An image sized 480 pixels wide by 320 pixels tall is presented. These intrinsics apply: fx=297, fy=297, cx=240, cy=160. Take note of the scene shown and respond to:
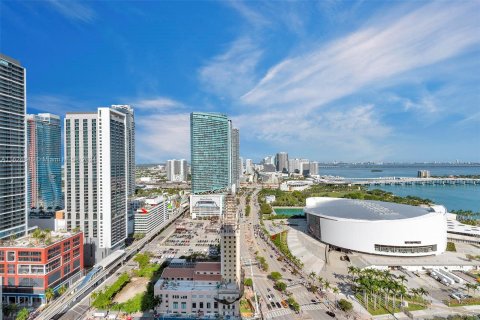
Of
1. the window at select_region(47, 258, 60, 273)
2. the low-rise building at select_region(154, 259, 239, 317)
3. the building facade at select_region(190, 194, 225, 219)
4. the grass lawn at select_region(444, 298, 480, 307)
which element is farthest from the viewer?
the building facade at select_region(190, 194, 225, 219)

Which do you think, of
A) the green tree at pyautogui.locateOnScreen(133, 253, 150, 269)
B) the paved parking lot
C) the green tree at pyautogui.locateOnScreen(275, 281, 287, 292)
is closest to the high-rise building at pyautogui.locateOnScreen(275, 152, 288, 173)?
the paved parking lot

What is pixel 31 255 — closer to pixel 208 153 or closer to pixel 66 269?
pixel 66 269

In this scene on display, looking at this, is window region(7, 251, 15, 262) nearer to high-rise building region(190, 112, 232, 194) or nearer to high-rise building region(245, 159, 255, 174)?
high-rise building region(190, 112, 232, 194)

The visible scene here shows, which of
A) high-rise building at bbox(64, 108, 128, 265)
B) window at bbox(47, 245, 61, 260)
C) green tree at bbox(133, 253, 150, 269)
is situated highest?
high-rise building at bbox(64, 108, 128, 265)

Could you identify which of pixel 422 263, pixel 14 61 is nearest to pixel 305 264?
pixel 422 263

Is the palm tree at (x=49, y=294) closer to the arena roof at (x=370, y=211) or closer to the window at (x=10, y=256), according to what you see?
the window at (x=10, y=256)

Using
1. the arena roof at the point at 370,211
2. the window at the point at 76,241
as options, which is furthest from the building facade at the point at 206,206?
the window at the point at 76,241
